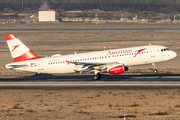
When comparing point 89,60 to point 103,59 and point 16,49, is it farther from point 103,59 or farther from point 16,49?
point 16,49

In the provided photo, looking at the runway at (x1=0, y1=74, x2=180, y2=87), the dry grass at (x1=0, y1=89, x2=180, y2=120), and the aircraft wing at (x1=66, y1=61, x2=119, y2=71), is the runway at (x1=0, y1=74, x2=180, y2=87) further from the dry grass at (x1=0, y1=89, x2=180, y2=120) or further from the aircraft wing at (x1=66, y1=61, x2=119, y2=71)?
the dry grass at (x1=0, y1=89, x2=180, y2=120)

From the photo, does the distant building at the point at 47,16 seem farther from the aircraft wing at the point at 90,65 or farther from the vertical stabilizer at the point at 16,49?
the aircraft wing at the point at 90,65

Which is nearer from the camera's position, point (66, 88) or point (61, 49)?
point (66, 88)

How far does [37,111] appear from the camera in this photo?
31.7m

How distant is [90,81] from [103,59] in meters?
4.16

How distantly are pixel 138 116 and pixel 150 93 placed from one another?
35.2 feet

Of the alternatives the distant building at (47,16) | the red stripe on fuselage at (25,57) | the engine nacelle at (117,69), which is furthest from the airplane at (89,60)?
the distant building at (47,16)

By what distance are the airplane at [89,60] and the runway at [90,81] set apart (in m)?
1.96

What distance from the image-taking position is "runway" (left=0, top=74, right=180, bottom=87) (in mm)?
46188

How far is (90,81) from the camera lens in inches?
1945

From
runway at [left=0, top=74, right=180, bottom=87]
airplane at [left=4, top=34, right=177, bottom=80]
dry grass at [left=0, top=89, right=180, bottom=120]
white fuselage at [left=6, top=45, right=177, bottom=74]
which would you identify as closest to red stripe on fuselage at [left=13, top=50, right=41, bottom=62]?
airplane at [left=4, top=34, right=177, bottom=80]

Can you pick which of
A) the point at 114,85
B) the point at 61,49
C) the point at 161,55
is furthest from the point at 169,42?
the point at 114,85

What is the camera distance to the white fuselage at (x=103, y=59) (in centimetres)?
4912

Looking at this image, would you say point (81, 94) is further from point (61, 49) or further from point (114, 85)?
point (61, 49)
